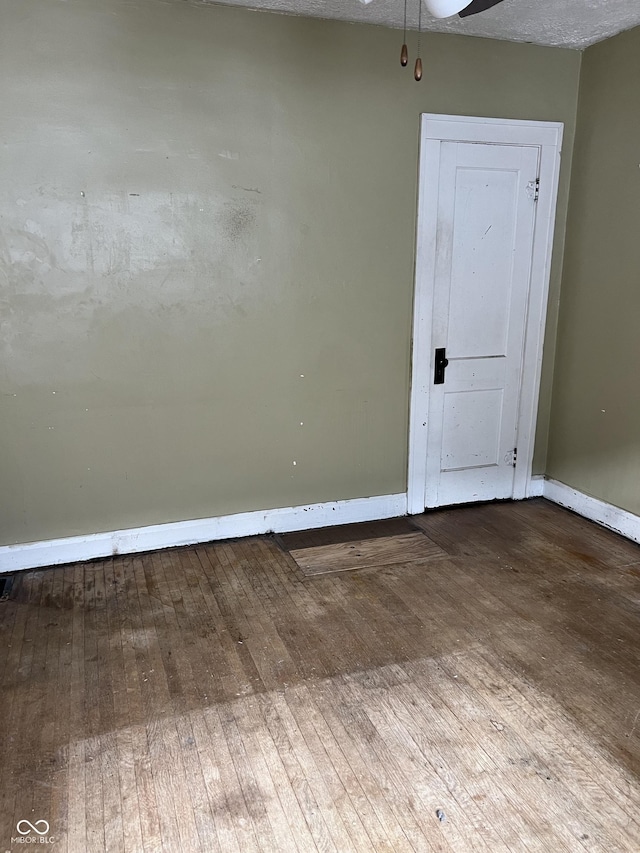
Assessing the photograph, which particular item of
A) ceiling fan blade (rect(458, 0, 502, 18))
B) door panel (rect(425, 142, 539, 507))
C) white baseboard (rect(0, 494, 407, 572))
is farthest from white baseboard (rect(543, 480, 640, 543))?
ceiling fan blade (rect(458, 0, 502, 18))

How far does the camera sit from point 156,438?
3482 mm

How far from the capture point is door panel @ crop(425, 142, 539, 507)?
12.4ft

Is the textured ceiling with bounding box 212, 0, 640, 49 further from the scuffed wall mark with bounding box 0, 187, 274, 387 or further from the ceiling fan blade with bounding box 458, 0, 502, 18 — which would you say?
the ceiling fan blade with bounding box 458, 0, 502, 18

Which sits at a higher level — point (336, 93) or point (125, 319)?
point (336, 93)

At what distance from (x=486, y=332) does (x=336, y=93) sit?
65.3 inches

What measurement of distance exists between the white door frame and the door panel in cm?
5

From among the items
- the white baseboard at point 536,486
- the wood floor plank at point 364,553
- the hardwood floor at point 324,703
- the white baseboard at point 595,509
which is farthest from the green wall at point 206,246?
the white baseboard at point 595,509

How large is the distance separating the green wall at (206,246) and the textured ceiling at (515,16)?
3.6 inches

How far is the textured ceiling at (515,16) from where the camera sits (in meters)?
3.11

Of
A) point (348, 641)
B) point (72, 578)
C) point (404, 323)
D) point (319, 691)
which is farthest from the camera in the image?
point (404, 323)

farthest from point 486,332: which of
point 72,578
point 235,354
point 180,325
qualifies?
point 72,578

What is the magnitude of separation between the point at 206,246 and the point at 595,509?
283 cm

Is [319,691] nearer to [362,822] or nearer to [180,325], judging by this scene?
[362,822]

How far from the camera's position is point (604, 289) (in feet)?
12.6
